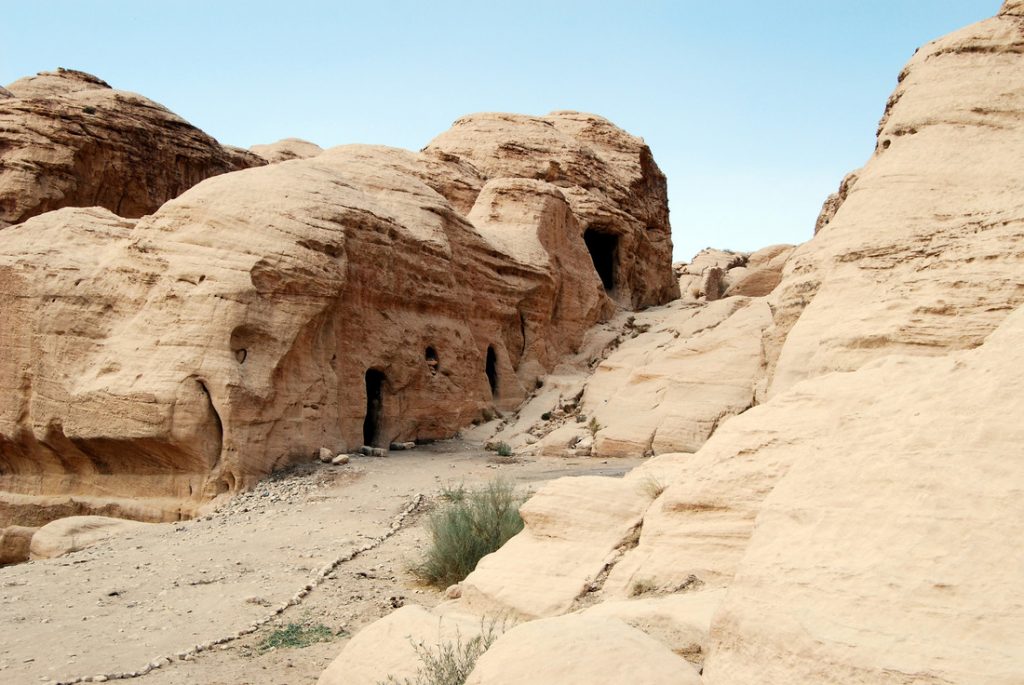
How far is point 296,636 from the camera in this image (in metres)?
7.07

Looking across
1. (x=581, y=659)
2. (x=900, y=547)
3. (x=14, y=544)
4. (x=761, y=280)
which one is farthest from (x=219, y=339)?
(x=761, y=280)

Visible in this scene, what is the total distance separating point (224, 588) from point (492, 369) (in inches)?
489

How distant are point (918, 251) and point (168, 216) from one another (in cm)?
1085

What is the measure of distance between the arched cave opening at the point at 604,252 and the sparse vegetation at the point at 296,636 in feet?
70.2

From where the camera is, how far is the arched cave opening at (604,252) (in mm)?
28031


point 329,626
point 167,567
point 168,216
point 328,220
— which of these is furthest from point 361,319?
Result: point 329,626

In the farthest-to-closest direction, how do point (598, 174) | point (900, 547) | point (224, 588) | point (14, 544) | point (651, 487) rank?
point (598, 174), point (14, 544), point (224, 588), point (651, 487), point (900, 547)

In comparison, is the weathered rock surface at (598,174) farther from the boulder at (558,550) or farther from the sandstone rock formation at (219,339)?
the boulder at (558,550)

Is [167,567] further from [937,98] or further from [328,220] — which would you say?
[937,98]

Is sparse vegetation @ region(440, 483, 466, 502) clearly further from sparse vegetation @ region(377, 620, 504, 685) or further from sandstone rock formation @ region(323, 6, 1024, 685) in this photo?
sparse vegetation @ region(377, 620, 504, 685)

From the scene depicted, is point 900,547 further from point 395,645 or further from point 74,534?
point 74,534

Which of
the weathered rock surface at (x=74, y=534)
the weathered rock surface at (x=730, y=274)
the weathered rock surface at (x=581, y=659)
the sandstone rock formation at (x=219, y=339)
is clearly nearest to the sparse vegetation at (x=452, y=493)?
the sandstone rock formation at (x=219, y=339)

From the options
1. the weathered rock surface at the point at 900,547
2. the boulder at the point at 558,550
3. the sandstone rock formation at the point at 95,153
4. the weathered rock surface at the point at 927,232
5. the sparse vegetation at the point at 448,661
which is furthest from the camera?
the sandstone rock formation at the point at 95,153

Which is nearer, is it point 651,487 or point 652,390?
point 651,487
